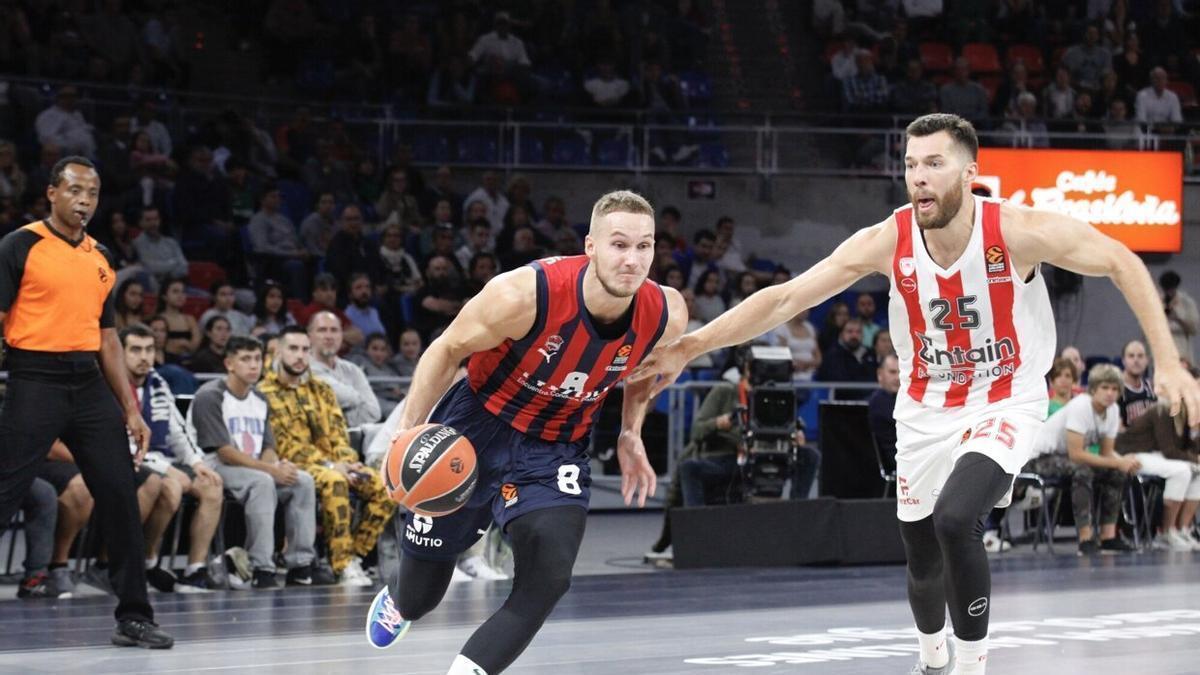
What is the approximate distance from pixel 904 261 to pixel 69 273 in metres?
3.85

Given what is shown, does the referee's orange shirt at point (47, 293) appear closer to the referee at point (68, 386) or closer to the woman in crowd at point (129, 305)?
the referee at point (68, 386)

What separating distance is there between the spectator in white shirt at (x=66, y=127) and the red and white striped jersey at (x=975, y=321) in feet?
33.8

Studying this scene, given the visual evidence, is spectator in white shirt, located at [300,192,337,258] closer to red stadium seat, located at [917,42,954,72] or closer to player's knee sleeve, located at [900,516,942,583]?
red stadium seat, located at [917,42,954,72]

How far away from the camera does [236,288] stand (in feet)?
48.4

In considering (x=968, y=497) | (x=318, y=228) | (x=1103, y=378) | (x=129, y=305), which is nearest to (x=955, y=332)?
(x=968, y=497)

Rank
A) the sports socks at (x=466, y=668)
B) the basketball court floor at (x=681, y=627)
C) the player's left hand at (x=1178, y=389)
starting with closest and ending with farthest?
the sports socks at (x=466, y=668)
the player's left hand at (x=1178, y=389)
the basketball court floor at (x=681, y=627)

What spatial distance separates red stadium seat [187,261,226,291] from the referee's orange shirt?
23.1ft

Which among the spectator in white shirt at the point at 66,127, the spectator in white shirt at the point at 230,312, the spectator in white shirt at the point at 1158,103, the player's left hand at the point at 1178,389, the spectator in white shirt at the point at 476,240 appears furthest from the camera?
the spectator in white shirt at the point at 1158,103

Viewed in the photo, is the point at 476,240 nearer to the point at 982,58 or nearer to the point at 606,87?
the point at 606,87

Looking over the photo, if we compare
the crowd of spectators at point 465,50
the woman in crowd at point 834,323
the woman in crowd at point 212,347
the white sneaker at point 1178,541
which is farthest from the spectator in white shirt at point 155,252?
the white sneaker at point 1178,541

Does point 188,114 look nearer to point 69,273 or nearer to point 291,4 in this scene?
point 291,4

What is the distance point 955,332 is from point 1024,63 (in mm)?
15380

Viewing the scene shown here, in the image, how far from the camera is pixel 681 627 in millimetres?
8406

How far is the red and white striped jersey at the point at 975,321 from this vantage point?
5766 millimetres
